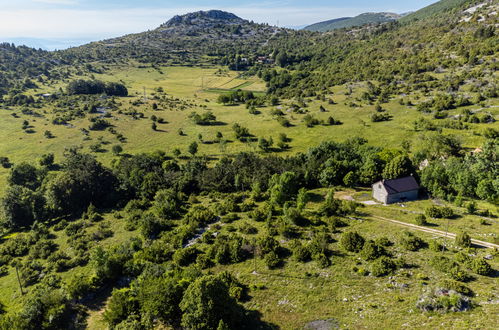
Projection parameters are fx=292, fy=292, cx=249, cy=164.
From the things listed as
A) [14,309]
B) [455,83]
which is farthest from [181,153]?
[455,83]

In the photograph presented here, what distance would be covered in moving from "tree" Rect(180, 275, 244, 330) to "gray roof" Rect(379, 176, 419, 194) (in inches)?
1596

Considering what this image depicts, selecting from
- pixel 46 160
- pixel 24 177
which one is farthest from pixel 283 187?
pixel 46 160

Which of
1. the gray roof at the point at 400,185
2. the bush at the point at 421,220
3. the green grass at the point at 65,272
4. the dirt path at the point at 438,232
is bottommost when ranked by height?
the green grass at the point at 65,272

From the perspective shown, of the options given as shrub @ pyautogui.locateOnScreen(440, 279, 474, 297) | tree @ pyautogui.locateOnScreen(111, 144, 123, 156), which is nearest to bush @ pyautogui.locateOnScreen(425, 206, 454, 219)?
shrub @ pyautogui.locateOnScreen(440, 279, 474, 297)

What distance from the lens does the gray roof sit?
57.0 meters

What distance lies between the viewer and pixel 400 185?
57.9 metres

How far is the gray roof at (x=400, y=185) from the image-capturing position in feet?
187

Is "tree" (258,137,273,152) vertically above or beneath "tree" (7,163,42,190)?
above

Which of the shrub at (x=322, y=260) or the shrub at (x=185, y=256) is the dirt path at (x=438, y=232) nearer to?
the shrub at (x=322, y=260)

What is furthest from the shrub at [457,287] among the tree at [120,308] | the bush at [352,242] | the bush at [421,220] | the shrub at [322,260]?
the tree at [120,308]

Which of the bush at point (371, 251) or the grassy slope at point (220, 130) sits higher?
the grassy slope at point (220, 130)

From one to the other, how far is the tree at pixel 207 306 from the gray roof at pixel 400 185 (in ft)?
133

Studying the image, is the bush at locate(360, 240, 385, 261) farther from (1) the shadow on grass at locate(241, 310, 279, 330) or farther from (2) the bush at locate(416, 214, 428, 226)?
(1) the shadow on grass at locate(241, 310, 279, 330)

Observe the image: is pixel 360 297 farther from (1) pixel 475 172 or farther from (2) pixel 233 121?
(2) pixel 233 121
